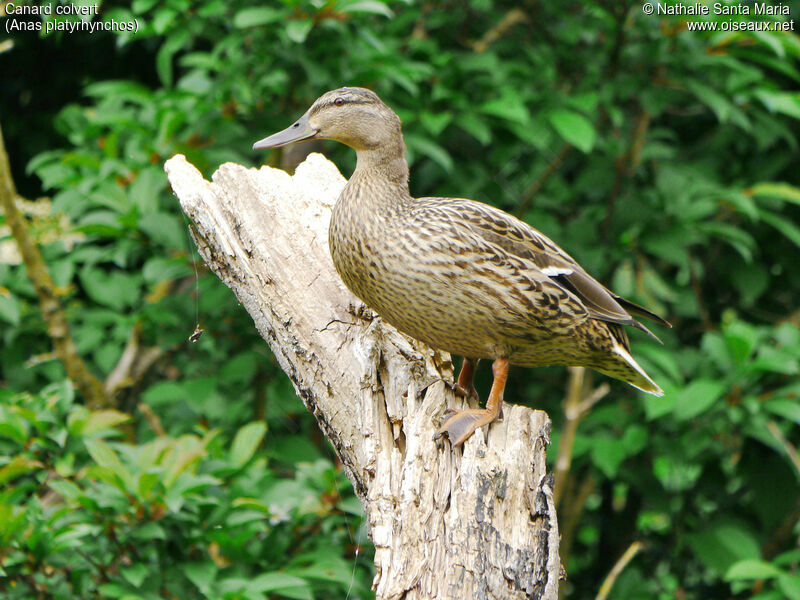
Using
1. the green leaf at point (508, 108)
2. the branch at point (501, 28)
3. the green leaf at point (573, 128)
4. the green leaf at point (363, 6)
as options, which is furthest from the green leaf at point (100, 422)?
the branch at point (501, 28)

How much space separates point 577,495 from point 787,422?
1.22 meters

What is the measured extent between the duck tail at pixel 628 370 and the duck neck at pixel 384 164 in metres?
0.94

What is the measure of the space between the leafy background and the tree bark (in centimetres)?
59

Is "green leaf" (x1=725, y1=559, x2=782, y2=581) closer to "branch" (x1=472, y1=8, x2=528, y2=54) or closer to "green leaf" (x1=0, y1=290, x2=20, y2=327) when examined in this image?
"branch" (x1=472, y1=8, x2=528, y2=54)

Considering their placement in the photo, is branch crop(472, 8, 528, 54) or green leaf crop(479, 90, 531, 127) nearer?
green leaf crop(479, 90, 531, 127)

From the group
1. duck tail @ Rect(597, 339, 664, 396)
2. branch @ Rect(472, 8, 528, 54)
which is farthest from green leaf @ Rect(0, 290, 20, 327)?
branch @ Rect(472, 8, 528, 54)

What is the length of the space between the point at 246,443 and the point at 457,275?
117 centimetres

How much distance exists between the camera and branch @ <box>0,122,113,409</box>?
3.72m

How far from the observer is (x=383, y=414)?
2.46 metres

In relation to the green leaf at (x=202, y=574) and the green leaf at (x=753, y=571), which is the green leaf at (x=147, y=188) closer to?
the green leaf at (x=202, y=574)

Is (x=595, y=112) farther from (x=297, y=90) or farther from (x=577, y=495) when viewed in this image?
(x=577, y=495)

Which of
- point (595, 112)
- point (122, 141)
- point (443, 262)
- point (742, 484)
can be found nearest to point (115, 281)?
point (122, 141)

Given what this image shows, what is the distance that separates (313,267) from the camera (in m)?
2.97

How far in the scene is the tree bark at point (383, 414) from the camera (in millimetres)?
2111
